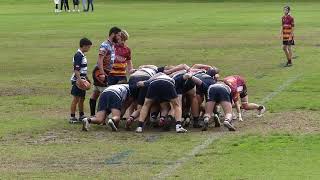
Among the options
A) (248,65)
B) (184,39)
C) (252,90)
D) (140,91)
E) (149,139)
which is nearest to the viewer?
(149,139)

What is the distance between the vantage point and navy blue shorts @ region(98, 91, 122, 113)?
1514 cm

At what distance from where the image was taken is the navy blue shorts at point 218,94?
15.1m

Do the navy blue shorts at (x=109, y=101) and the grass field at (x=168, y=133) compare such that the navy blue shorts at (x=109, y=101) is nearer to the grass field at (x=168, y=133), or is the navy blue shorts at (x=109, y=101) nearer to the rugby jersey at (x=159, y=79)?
the grass field at (x=168, y=133)

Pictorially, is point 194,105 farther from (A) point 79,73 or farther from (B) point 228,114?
(A) point 79,73

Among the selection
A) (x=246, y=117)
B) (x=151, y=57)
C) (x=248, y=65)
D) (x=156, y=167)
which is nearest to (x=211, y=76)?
(x=246, y=117)

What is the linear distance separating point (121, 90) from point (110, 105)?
15.8 inches

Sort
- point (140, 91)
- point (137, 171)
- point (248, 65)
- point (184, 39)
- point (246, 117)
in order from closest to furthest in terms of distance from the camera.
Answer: point (137, 171), point (140, 91), point (246, 117), point (248, 65), point (184, 39)

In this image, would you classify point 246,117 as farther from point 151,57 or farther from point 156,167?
point 151,57

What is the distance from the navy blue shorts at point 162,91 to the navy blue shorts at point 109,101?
0.63 meters

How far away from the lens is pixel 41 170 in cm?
1156

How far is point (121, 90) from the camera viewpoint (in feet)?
50.4

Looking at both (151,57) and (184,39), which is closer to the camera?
(151,57)

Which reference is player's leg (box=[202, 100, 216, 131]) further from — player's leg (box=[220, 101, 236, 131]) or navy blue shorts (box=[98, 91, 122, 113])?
navy blue shorts (box=[98, 91, 122, 113])

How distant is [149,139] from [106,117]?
1.73 meters
